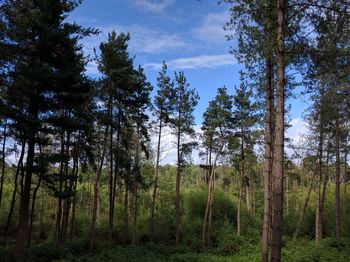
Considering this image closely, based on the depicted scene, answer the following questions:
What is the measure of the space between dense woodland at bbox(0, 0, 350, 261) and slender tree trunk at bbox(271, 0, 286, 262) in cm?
3

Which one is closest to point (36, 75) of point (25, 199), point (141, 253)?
point (25, 199)

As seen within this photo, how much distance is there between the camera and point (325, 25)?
7.07 m

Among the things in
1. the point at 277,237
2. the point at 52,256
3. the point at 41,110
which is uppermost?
the point at 41,110

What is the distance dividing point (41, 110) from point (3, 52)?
585 centimetres

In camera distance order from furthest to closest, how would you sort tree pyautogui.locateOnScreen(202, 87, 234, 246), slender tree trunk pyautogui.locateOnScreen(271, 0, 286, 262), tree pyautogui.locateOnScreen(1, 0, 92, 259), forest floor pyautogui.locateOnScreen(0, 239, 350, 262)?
tree pyautogui.locateOnScreen(202, 87, 234, 246)
forest floor pyautogui.locateOnScreen(0, 239, 350, 262)
tree pyautogui.locateOnScreen(1, 0, 92, 259)
slender tree trunk pyautogui.locateOnScreen(271, 0, 286, 262)

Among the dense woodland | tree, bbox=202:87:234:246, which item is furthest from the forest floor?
tree, bbox=202:87:234:246

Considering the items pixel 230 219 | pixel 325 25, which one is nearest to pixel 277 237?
pixel 325 25

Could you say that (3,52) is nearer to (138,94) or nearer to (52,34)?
(52,34)

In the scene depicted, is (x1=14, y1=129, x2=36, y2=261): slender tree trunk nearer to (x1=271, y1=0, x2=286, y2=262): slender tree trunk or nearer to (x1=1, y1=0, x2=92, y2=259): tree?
(x1=1, y1=0, x2=92, y2=259): tree

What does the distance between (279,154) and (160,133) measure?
2020cm

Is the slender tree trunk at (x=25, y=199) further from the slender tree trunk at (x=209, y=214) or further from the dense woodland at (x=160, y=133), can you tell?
the slender tree trunk at (x=209, y=214)

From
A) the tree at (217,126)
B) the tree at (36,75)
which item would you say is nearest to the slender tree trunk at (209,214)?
the tree at (217,126)

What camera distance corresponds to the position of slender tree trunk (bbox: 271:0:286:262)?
6.96m

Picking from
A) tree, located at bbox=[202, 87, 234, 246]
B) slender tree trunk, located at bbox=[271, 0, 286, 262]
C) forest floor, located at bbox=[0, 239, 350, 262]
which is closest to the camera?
slender tree trunk, located at bbox=[271, 0, 286, 262]
